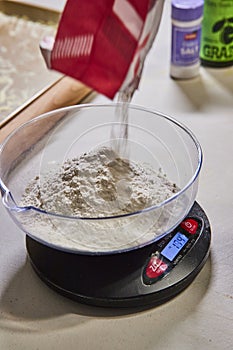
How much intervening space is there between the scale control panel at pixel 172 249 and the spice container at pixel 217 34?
0.44 meters

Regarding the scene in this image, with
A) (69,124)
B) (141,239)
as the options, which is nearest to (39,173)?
(69,124)

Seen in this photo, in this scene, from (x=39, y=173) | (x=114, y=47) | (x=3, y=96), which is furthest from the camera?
(x=3, y=96)

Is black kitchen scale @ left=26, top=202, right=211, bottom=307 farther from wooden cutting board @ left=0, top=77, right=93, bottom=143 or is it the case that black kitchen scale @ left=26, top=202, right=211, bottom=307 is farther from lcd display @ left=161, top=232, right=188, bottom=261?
wooden cutting board @ left=0, top=77, right=93, bottom=143

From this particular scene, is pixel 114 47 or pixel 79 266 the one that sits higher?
pixel 114 47

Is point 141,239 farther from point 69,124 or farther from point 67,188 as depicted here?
point 69,124

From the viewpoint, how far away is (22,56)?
1103 millimetres

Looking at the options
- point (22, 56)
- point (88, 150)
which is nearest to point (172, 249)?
point (88, 150)

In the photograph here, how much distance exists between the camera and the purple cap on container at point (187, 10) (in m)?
0.94

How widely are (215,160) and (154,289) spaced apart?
278mm

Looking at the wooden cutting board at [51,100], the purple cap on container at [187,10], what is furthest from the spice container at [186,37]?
the wooden cutting board at [51,100]

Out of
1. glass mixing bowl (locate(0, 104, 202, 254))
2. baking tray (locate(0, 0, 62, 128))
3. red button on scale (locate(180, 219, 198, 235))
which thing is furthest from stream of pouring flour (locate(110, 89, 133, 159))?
baking tray (locate(0, 0, 62, 128))

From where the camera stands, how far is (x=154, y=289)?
604 mm

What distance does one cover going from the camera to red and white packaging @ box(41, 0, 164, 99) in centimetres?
53

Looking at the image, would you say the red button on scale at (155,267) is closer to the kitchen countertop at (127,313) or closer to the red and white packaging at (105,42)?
the kitchen countertop at (127,313)
